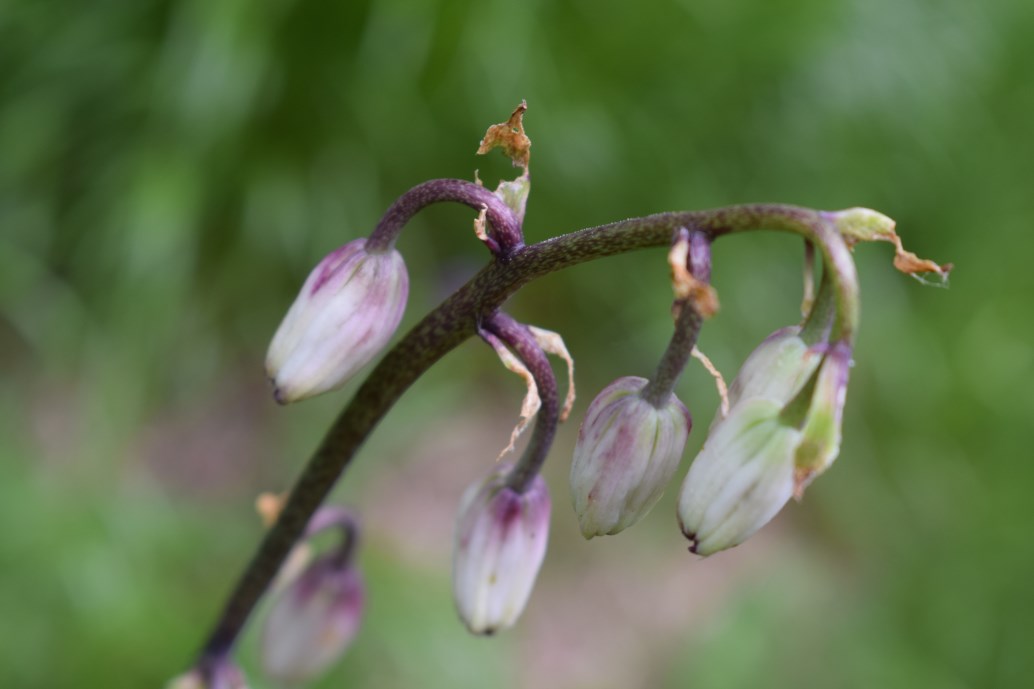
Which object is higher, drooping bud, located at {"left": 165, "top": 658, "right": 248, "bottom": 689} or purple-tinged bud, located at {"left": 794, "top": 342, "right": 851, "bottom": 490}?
purple-tinged bud, located at {"left": 794, "top": 342, "right": 851, "bottom": 490}

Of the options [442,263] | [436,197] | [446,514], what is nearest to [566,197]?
[442,263]

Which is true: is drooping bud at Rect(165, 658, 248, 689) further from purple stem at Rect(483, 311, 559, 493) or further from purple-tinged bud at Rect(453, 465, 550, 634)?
purple stem at Rect(483, 311, 559, 493)

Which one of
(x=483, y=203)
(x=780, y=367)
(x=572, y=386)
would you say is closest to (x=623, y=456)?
(x=572, y=386)

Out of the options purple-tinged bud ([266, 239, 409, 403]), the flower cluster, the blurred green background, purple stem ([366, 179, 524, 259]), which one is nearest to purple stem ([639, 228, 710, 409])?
the flower cluster

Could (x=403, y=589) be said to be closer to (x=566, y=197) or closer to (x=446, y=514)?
(x=446, y=514)

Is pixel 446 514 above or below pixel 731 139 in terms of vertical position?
below

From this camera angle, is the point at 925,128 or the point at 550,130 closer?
the point at 550,130

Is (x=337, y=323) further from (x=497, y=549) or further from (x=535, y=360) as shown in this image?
(x=497, y=549)
